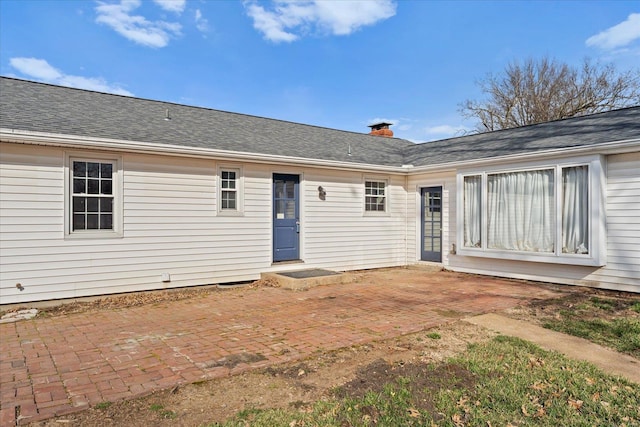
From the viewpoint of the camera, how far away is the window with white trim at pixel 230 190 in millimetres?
8547

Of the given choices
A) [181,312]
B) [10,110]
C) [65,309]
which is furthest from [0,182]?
[181,312]

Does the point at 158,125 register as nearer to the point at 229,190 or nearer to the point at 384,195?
the point at 229,190

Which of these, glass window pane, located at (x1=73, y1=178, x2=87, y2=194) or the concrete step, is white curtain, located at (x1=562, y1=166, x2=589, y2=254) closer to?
the concrete step

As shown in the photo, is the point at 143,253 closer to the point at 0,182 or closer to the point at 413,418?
the point at 0,182

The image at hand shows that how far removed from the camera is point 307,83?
2000 cm

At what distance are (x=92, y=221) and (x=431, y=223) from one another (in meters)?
8.23

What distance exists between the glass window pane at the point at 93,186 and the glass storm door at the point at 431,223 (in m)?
8.10

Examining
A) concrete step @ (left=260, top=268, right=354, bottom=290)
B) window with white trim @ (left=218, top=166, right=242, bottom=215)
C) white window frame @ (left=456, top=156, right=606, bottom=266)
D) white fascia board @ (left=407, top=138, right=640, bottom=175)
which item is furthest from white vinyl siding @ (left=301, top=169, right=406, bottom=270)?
white window frame @ (left=456, top=156, right=606, bottom=266)

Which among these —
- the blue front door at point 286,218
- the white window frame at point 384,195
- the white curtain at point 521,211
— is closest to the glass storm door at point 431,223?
the white window frame at point 384,195

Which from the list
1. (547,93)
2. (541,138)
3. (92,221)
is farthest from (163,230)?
(547,93)

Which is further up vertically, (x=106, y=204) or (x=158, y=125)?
(x=158, y=125)

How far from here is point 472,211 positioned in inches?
379

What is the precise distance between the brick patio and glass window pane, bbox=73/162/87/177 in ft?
8.05

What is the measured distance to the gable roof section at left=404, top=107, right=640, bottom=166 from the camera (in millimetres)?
7935
